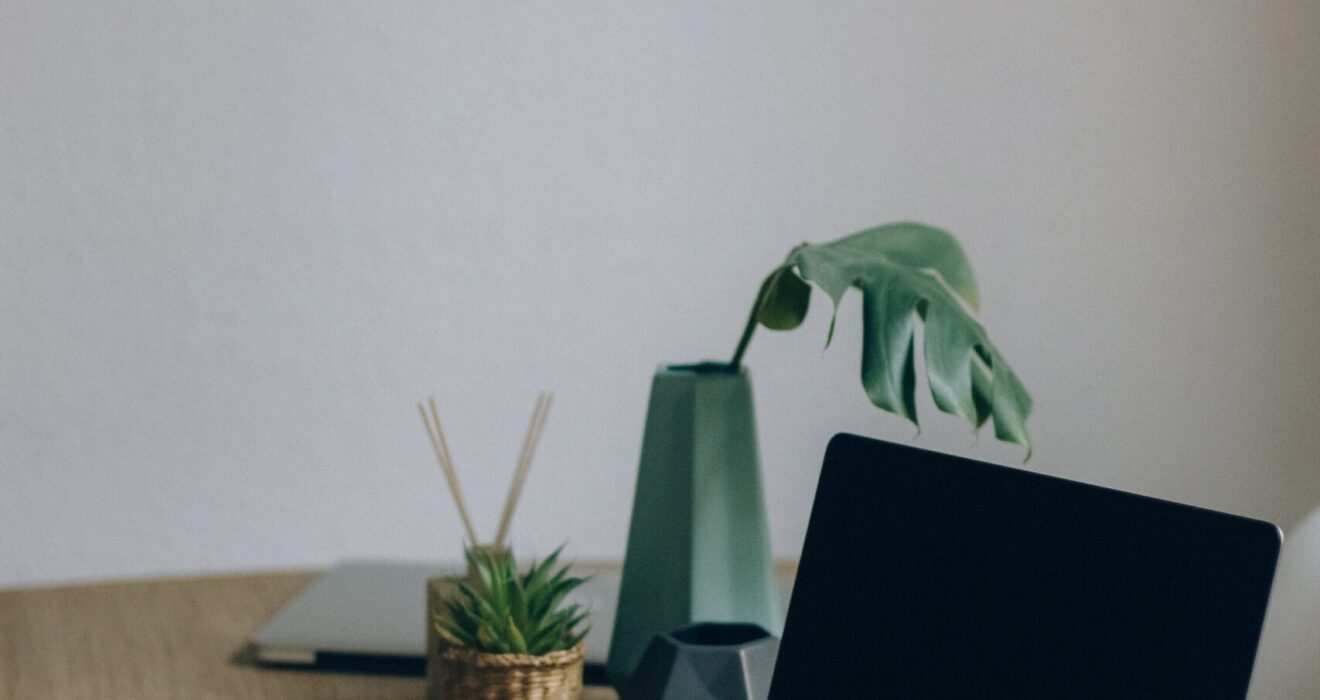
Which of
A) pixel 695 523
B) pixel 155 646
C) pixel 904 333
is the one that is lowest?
pixel 155 646

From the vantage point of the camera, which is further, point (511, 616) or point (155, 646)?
point (155, 646)

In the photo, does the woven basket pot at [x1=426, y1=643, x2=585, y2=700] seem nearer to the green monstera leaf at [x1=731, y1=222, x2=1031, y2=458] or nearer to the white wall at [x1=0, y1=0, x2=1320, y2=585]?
the green monstera leaf at [x1=731, y1=222, x2=1031, y2=458]

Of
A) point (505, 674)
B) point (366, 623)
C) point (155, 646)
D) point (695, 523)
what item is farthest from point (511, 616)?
point (155, 646)

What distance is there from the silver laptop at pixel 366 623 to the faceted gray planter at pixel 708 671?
4.8 inches

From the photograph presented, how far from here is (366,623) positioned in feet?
3.19

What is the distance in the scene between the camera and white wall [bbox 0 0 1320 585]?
4.99 ft

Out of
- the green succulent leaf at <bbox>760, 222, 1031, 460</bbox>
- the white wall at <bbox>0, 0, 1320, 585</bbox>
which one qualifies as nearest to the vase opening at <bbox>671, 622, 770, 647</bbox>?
the green succulent leaf at <bbox>760, 222, 1031, 460</bbox>

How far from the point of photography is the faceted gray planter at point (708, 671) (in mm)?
728

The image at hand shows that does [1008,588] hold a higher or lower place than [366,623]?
higher

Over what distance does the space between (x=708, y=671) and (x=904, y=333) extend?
9.7 inches

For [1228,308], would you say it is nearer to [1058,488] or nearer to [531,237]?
[531,237]

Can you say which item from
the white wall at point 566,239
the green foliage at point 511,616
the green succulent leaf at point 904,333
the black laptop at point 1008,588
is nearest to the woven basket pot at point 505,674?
the green foliage at point 511,616

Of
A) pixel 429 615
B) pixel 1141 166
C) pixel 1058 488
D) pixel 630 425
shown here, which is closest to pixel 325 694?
pixel 429 615

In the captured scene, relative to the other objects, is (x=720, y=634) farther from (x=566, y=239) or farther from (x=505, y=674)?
(x=566, y=239)
